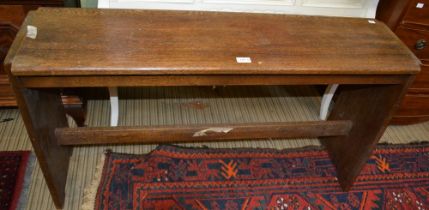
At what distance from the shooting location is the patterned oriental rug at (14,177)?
136cm

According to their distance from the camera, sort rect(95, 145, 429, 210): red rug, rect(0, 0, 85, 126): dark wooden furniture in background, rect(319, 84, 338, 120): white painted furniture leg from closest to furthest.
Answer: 1. rect(0, 0, 85, 126): dark wooden furniture in background
2. rect(95, 145, 429, 210): red rug
3. rect(319, 84, 338, 120): white painted furniture leg

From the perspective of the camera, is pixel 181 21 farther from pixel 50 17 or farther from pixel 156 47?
pixel 50 17

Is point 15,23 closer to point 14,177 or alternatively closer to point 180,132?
point 14,177

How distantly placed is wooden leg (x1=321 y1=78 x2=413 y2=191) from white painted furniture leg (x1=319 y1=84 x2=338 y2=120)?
0.44ft

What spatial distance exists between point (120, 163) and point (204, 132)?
0.48m

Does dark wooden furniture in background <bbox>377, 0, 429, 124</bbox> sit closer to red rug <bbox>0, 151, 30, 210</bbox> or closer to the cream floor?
the cream floor

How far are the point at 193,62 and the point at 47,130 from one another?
62 centimetres

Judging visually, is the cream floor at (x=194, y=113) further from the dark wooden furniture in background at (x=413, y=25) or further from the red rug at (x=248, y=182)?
the dark wooden furniture in background at (x=413, y=25)

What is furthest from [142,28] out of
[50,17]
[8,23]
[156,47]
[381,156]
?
[381,156]

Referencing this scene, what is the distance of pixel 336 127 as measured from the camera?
1.50 meters

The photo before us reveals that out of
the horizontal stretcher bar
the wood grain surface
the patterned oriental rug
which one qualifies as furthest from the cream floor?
the wood grain surface

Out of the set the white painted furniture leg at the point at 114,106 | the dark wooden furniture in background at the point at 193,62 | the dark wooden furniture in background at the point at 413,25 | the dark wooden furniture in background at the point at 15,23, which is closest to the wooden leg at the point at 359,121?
the dark wooden furniture in background at the point at 193,62

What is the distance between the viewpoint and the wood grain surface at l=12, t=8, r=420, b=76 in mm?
982

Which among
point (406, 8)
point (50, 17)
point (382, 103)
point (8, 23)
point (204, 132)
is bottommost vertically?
point (204, 132)
